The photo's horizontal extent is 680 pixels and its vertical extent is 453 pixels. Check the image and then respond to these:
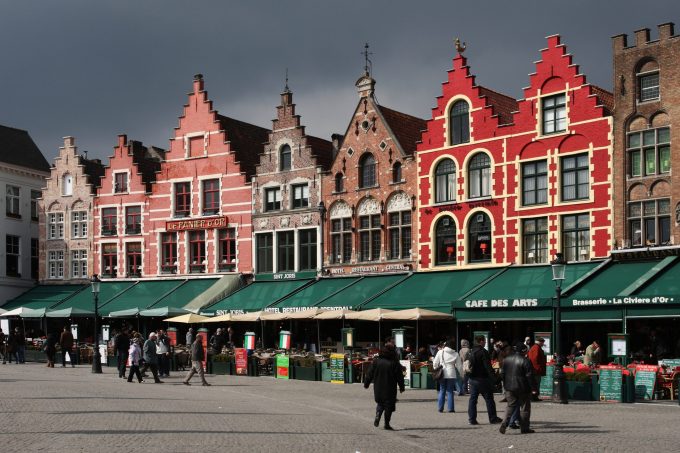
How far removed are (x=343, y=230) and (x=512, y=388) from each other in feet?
85.1

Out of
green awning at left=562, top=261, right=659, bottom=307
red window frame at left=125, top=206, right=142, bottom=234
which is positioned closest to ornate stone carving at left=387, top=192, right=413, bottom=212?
green awning at left=562, top=261, right=659, bottom=307

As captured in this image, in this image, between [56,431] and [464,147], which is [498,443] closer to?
A: [56,431]

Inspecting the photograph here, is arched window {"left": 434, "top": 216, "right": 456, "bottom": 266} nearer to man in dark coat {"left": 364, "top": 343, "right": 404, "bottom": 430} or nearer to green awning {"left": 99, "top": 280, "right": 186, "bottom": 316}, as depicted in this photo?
green awning {"left": 99, "top": 280, "right": 186, "bottom": 316}

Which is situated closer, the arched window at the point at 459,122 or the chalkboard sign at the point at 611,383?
the chalkboard sign at the point at 611,383

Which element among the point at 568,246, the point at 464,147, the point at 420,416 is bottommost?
the point at 420,416

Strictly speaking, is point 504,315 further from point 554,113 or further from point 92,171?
point 92,171

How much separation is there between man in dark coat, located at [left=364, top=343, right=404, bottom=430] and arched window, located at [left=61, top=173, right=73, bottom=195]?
3853 centimetres

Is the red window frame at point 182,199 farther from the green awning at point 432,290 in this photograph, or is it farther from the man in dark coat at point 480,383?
the man in dark coat at point 480,383

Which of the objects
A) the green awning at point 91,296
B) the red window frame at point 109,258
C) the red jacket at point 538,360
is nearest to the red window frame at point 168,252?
the green awning at point 91,296

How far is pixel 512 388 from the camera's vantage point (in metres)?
16.8

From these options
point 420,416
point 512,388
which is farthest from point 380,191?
point 512,388

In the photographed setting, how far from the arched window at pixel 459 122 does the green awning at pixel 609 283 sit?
335 inches

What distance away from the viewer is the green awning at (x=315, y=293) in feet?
130

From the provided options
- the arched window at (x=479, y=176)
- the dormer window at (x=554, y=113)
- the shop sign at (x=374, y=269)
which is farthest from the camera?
the shop sign at (x=374, y=269)
